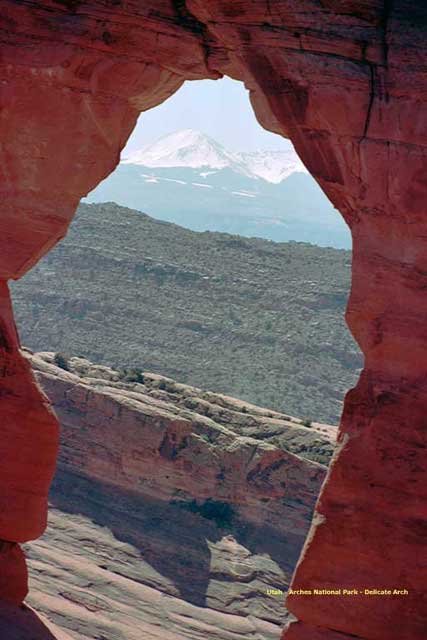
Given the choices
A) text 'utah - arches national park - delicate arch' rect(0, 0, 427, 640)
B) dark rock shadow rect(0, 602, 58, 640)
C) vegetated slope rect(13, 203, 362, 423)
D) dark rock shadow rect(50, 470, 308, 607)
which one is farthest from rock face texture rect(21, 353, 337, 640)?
vegetated slope rect(13, 203, 362, 423)

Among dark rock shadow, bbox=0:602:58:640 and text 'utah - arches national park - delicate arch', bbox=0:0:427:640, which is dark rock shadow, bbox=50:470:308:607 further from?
text 'utah - arches national park - delicate arch', bbox=0:0:427:640

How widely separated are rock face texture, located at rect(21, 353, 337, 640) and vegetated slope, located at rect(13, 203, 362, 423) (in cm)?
2199

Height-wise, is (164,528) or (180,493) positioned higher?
(180,493)

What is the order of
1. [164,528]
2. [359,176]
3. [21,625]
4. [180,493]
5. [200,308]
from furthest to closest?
[200,308], [180,493], [164,528], [21,625], [359,176]

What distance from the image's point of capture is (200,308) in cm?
7356

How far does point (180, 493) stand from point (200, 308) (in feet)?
119

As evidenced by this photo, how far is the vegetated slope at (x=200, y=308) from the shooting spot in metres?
65.7

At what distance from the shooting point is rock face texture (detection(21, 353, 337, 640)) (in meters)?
33.8

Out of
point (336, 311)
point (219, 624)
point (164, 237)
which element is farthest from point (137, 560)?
point (164, 237)

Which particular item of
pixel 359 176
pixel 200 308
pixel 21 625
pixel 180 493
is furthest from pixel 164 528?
pixel 200 308

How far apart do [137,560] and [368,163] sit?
22.8m

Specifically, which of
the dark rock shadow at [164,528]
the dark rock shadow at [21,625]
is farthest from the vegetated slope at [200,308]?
the dark rock shadow at [21,625]

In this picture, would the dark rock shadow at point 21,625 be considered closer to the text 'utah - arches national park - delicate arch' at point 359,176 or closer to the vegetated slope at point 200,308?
the text 'utah - arches national park - delicate arch' at point 359,176

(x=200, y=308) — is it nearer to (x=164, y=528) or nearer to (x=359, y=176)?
(x=164, y=528)
